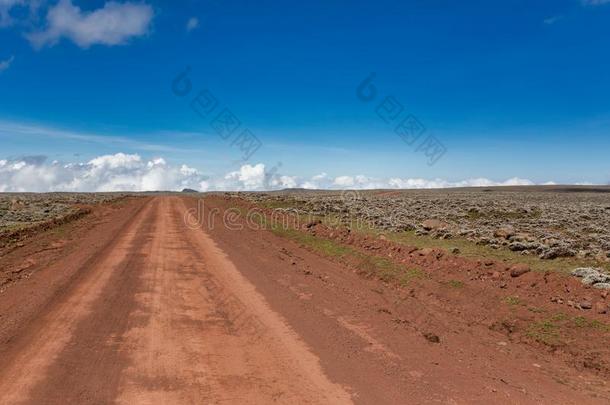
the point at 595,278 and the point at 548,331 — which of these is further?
the point at 595,278

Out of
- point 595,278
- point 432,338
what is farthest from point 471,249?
point 432,338

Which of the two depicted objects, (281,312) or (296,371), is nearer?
(296,371)

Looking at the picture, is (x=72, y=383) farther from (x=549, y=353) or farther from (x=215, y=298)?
(x=549, y=353)

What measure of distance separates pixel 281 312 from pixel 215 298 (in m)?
1.80

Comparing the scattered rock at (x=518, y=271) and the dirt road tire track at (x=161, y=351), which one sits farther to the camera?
the scattered rock at (x=518, y=271)

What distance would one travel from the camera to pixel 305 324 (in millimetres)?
8930

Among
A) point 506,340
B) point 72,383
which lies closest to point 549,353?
point 506,340

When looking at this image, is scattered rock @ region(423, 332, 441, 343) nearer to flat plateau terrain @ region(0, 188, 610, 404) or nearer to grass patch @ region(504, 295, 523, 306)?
flat plateau terrain @ region(0, 188, 610, 404)

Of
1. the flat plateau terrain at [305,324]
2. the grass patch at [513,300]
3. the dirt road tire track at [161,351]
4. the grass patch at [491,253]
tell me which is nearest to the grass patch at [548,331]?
the flat plateau terrain at [305,324]

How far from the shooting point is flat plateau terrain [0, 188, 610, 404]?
618 centimetres

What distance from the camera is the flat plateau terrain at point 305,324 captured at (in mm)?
6176

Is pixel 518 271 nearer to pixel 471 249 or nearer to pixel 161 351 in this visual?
pixel 471 249

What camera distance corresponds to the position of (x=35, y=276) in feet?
41.2

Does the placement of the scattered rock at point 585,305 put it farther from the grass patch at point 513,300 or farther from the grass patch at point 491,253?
the grass patch at point 491,253
